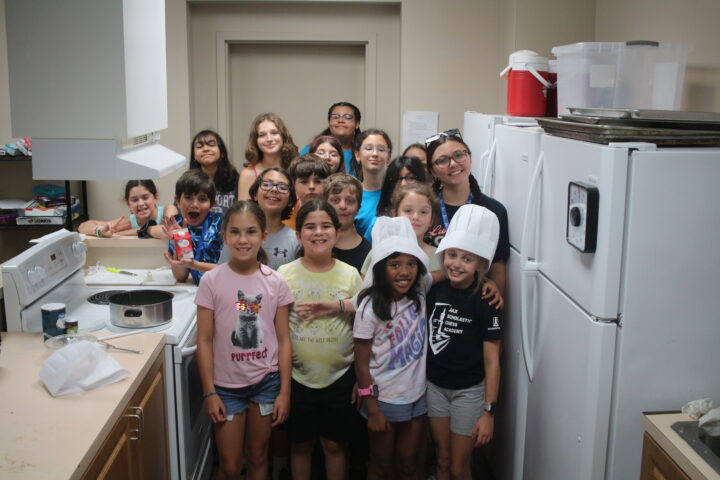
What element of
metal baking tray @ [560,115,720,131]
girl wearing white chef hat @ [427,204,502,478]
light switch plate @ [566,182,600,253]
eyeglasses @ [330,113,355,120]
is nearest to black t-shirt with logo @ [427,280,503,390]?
girl wearing white chef hat @ [427,204,502,478]

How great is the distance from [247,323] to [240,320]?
0.02 metres

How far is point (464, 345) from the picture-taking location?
7.48 feet

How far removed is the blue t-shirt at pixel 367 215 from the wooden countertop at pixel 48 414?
1.06 m

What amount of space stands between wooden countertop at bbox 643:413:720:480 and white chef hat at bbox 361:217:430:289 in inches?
34.1

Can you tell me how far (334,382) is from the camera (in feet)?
7.75

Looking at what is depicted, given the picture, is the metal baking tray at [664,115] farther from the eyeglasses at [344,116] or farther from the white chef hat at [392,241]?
the eyeglasses at [344,116]

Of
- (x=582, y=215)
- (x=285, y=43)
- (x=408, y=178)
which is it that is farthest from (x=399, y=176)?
(x=285, y=43)

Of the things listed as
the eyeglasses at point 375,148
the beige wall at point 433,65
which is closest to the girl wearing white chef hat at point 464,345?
→ the eyeglasses at point 375,148

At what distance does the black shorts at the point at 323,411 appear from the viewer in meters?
2.35

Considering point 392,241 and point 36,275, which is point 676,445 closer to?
point 392,241

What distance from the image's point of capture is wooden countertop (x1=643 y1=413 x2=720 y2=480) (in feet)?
4.80

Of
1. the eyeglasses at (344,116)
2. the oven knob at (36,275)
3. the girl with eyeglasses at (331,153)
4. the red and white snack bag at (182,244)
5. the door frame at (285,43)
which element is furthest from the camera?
the door frame at (285,43)

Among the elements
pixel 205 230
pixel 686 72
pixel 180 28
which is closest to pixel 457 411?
pixel 205 230

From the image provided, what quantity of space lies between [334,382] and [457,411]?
16.9 inches
